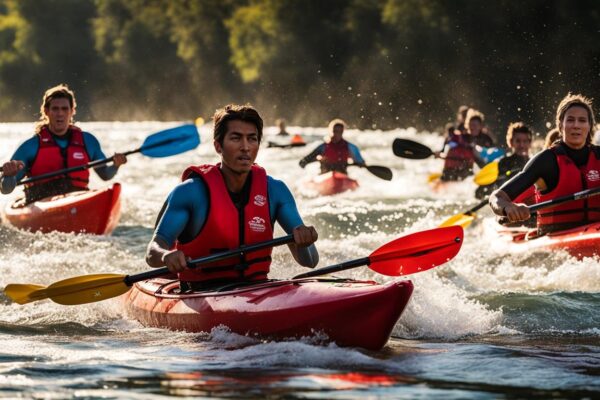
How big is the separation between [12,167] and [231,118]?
4.86 metres

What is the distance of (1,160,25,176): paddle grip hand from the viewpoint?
10.2 metres

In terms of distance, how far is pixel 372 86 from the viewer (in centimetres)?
4259

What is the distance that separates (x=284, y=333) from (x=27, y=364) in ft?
4.09

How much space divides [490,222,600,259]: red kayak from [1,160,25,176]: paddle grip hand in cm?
451

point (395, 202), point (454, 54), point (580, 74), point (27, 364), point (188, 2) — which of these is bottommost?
point (27, 364)

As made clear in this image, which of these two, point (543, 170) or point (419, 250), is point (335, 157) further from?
point (419, 250)

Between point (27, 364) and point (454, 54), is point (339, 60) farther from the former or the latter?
point (27, 364)

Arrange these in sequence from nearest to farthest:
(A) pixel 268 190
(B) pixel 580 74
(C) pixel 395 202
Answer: (A) pixel 268 190
(C) pixel 395 202
(B) pixel 580 74

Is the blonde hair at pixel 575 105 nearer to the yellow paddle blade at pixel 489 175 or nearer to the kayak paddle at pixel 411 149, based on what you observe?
the yellow paddle blade at pixel 489 175

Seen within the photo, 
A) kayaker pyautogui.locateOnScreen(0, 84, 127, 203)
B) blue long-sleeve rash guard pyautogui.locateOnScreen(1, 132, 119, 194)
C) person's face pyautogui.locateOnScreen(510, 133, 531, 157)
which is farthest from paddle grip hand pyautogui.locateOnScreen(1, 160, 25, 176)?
person's face pyautogui.locateOnScreen(510, 133, 531, 157)

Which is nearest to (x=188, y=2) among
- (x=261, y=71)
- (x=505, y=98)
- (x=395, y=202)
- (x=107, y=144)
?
(x=261, y=71)

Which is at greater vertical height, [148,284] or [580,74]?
[580,74]

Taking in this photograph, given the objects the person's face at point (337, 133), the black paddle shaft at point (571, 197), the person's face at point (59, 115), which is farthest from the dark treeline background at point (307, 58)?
the black paddle shaft at point (571, 197)

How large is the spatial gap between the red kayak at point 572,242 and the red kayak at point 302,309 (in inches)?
113
